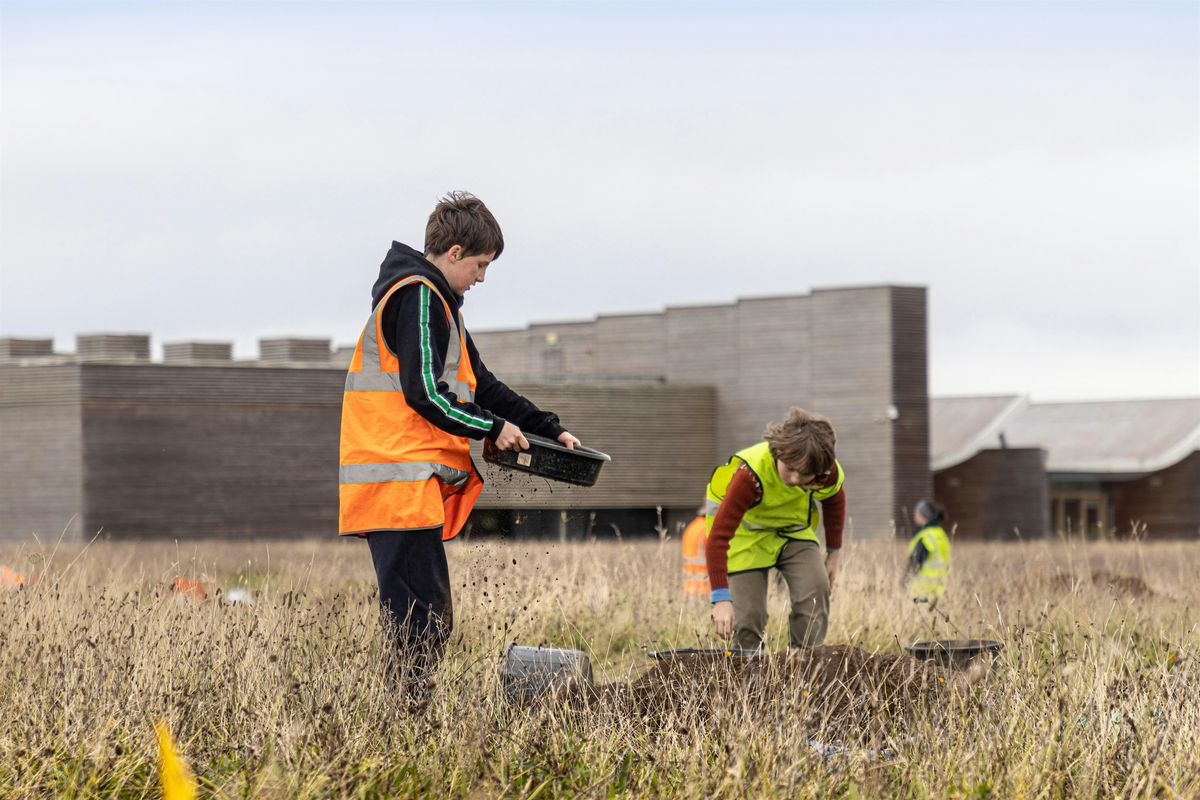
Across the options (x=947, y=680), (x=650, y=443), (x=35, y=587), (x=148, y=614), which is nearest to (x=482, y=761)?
(x=947, y=680)

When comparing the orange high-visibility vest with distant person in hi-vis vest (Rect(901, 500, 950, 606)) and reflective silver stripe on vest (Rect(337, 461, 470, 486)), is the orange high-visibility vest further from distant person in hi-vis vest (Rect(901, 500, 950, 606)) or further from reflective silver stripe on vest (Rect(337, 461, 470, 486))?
reflective silver stripe on vest (Rect(337, 461, 470, 486))

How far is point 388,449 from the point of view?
5.97 m

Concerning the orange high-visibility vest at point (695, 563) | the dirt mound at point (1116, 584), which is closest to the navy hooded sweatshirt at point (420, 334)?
the orange high-visibility vest at point (695, 563)

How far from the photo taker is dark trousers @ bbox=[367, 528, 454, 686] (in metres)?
6.00

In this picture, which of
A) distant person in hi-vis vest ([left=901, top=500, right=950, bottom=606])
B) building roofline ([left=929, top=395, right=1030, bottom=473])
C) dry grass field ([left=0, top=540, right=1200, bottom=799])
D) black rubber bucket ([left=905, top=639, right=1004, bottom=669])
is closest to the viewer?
dry grass field ([left=0, top=540, right=1200, bottom=799])

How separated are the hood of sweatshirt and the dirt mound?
6.59 metres

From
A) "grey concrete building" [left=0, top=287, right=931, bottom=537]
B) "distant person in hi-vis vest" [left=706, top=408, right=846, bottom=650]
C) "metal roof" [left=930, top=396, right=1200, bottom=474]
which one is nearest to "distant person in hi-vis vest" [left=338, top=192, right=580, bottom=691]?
"distant person in hi-vis vest" [left=706, top=408, right=846, bottom=650]

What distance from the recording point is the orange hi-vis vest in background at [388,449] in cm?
594

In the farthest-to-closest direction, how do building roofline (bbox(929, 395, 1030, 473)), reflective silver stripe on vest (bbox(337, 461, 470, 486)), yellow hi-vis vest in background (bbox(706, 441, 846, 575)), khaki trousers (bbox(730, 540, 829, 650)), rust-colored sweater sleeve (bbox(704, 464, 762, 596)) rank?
building roofline (bbox(929, 395, 1030, 473)), khaki trousers (bbox(730, 540, 829, 650)), yellow hi-vis vest in background (bbox(706, 441, 846, 575)), rust-colored sweater sleeve (bbox(704, 464, 762, 596)), reflective silver stripe on vest (bbox(337, 461, 470, 486))

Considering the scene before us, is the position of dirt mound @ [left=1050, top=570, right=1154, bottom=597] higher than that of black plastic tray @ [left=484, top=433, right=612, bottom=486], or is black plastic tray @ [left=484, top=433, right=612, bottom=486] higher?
black plastic tray @ [left=484, top=433, right=612, bottom=486]

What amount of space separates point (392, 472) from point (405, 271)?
71 cm

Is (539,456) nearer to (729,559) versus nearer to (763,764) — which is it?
(763,764)

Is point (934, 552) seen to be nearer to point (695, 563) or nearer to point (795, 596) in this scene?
point (695, 563)

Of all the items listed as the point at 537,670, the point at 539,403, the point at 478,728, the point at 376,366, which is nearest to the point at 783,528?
the point at 537,670
